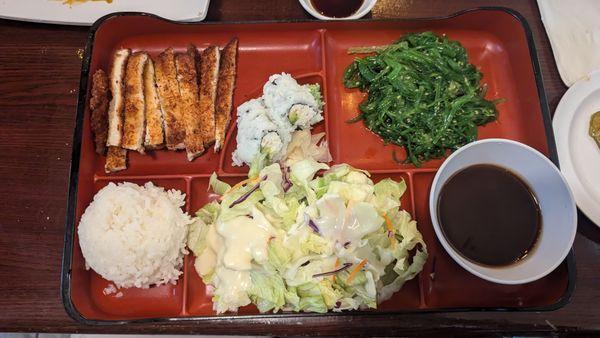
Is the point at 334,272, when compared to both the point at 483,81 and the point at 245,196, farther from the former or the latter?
the point at 483,81

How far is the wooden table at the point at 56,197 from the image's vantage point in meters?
2.01

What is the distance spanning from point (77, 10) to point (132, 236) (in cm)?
134

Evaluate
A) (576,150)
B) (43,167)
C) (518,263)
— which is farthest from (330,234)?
(43,167)

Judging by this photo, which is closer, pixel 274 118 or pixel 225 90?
pixel 274 118

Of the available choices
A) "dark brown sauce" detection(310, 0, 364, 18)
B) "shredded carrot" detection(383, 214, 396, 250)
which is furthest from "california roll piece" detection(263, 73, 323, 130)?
"shredded carrot" detection(383, 214, 396, 250)

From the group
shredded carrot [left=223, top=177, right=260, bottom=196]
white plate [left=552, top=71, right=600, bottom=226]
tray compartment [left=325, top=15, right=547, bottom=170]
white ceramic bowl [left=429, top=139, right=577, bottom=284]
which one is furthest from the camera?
tray compartment [left=325, top=15, right=547, bottom=170]

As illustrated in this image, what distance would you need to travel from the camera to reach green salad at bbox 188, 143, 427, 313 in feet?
5.92

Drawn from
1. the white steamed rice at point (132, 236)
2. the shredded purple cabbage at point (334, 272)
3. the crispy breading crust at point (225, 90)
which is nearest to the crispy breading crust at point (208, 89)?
the crispy breading crust at point (225, 90)

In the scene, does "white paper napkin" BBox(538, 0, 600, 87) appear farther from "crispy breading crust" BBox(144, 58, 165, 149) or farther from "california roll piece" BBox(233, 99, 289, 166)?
"crispy breading crust" BBox(144, 58, 165, 149)

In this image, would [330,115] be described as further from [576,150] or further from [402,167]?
[576,150]

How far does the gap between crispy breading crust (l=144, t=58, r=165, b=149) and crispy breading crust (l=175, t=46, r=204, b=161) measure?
0.42 feet

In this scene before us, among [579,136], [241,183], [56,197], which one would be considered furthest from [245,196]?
[579,136]

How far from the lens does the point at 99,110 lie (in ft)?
7.07

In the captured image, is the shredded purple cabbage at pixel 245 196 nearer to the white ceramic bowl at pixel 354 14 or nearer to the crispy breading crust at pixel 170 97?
the crispy breading crust at pixel 170 97
